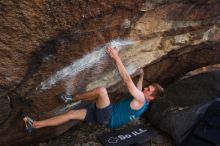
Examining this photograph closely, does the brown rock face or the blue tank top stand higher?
the brown rock face

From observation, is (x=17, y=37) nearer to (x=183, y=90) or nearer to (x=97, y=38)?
(x=97, y=38)

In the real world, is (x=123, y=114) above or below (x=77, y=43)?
below

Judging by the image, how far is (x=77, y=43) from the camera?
3932 mm

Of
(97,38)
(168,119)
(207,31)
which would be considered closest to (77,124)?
(168,119)

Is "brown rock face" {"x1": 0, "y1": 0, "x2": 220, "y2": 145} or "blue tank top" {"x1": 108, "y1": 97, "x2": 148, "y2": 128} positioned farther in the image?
"blue tank top" {"x1": 108, "y1": 97, "x2": 148, "y2": 128}

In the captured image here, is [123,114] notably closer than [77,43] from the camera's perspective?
No

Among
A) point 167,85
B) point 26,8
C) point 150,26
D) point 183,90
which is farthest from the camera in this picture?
point 167,85

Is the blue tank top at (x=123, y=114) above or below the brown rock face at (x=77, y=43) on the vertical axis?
below

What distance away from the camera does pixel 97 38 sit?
4047 mm

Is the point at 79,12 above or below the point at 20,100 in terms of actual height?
above

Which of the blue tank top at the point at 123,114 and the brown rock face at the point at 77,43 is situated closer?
the brown rock face at the point at 77,43

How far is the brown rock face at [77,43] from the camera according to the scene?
347 cm

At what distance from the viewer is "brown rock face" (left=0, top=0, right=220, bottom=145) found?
347cm

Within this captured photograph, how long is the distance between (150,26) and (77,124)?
6.30 feet
